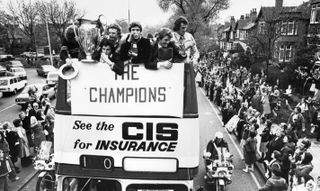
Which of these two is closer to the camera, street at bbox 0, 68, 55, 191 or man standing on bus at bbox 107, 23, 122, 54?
man standing on bus at bbox 107, 23, 122, 54

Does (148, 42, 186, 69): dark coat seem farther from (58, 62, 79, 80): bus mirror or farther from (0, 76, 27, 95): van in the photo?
(0, 76, 27, 95): van

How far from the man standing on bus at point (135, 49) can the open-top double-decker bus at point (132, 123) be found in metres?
0.11

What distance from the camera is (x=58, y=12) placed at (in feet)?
163

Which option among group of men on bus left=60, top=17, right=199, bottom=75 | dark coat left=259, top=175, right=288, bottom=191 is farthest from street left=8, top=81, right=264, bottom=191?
group of men on bus left=60, top=17, right=199, bottom=75

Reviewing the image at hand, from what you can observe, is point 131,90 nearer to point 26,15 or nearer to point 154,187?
point 154,187

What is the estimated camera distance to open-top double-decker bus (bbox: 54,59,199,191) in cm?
496

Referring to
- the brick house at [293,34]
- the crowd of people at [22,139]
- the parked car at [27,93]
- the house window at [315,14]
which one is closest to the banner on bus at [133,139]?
the crowd of people at [22,139]

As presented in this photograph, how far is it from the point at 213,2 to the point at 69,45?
157ft

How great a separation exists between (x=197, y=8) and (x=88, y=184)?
44.9m

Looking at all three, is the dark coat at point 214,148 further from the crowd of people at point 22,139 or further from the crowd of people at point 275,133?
the crowd of people at point 22,139

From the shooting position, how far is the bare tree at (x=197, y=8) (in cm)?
4600

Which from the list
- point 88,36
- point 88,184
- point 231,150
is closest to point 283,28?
point 231,150

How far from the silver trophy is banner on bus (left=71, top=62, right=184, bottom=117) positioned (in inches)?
14.0

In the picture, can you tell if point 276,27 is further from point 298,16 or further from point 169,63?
point 169,63
